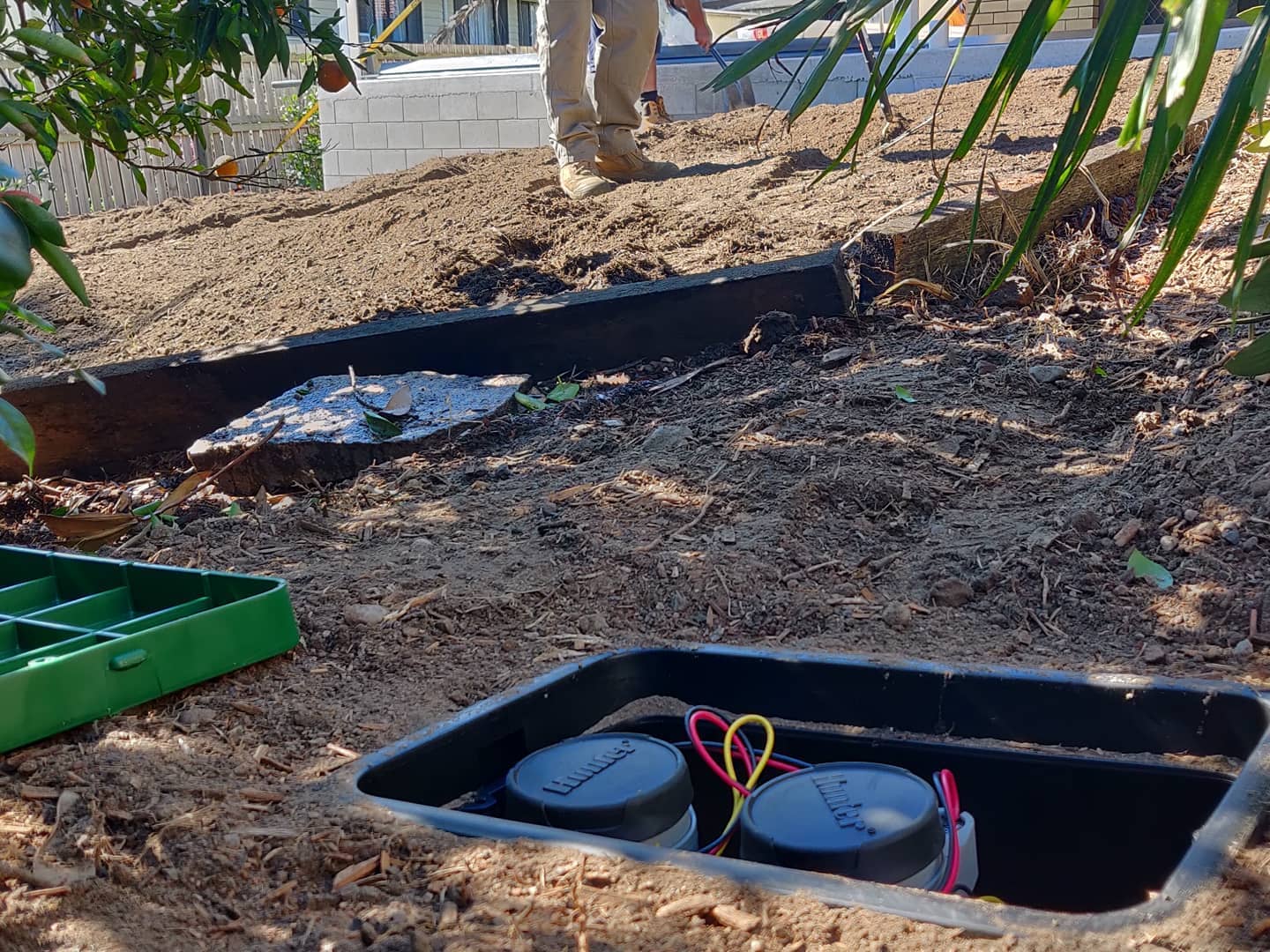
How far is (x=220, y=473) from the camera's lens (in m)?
3.55

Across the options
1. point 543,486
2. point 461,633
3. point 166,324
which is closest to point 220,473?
point 543,486

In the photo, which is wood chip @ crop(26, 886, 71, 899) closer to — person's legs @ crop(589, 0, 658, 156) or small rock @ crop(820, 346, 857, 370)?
small rock @ crop(820, 346, 857, 370)

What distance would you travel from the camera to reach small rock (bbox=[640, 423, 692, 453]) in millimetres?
3392

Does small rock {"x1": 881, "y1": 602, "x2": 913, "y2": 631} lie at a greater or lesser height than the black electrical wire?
greater

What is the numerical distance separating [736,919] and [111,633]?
Answer: 3.95 ft

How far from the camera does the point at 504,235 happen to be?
5.73m

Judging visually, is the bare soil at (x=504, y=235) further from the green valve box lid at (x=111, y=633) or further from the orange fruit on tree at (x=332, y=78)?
the green valve box lid at (x=111, y=633)

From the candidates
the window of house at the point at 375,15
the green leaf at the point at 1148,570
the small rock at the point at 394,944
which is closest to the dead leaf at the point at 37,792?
the small rock at the point at 394,944

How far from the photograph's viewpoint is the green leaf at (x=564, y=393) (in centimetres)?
413

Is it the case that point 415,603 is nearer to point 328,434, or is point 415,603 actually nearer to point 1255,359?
point 328,434

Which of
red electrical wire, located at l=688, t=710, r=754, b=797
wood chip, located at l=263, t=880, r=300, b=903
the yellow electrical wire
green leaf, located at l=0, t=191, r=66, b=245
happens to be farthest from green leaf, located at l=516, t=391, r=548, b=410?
green leaf, located at l=0, t=191, r=66, b=245

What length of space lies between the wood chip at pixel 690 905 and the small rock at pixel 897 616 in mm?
1066

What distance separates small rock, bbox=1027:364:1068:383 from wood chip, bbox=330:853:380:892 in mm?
2628

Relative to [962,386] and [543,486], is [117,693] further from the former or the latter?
[962,386]
